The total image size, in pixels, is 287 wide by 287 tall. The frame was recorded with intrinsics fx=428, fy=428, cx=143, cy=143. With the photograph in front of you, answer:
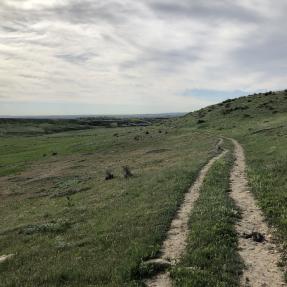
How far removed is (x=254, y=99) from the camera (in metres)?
118

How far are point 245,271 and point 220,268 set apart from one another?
2.75 ft

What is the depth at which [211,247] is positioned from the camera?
16.4 metres

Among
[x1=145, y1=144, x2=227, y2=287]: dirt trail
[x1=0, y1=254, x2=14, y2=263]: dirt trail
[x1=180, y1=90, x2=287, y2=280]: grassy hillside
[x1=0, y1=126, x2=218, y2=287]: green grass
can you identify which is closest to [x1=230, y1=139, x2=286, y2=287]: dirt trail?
[x1=180, y1=90, x2=287, y2=280]: grassy hillside

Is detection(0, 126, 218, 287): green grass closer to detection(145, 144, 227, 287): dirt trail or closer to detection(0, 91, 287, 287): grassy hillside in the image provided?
detection(0, 91, 287, 287): grassy hillside

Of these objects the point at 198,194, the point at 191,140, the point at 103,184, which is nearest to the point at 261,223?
the point at 198,194

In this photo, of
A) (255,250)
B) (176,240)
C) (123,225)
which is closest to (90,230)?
(123,225)

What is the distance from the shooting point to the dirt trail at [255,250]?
1385 centimetres

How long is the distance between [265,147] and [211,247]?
3308 cm

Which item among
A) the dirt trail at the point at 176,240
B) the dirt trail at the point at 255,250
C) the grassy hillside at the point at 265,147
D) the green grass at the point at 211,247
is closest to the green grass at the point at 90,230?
the dirt trail at the point at 176,240

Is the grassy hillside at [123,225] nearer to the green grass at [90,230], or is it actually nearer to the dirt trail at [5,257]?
the green grass at [90,230]

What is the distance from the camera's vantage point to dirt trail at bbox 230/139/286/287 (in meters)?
13.9

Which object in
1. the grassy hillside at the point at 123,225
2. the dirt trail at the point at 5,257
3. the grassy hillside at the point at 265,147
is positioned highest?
the grassy hillside at the point at 265,147

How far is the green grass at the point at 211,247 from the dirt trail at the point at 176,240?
12.2 inches

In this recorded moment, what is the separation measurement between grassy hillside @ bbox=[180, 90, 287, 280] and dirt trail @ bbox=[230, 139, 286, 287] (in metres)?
0.44
